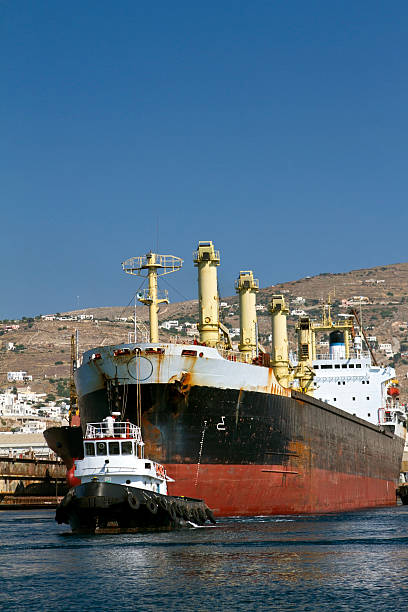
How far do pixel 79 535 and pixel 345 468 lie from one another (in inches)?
1042

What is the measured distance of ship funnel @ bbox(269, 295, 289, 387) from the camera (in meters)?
59.1

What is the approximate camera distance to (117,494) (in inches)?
1362

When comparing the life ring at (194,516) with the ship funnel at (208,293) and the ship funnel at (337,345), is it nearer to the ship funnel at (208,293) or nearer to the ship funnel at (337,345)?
the ship funnel at (208,293)

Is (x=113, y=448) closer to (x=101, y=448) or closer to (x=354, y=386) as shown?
(x=101, y=448)

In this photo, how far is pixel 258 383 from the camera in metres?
46.2

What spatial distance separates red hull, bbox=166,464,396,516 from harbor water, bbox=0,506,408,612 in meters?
4.29

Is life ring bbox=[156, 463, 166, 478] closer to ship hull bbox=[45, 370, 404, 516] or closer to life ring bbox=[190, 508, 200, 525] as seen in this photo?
life ring bbox=[190, 508, 200, 525]

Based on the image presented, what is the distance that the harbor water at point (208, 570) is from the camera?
23.3m

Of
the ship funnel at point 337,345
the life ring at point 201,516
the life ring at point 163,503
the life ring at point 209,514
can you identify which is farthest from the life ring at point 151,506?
the ship funnel at point 337,345

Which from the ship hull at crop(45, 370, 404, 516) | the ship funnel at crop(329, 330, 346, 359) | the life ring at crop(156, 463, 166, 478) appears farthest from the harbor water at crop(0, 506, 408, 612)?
the ship funnel at crop(329, 330, 346, 359)

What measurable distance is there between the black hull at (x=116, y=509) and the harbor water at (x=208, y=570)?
628mm

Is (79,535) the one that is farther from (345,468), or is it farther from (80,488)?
(345,468)

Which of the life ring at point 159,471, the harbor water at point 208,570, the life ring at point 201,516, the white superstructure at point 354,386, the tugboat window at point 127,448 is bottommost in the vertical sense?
the harbor water at point 208,570

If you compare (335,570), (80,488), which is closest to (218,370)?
(80,488)
